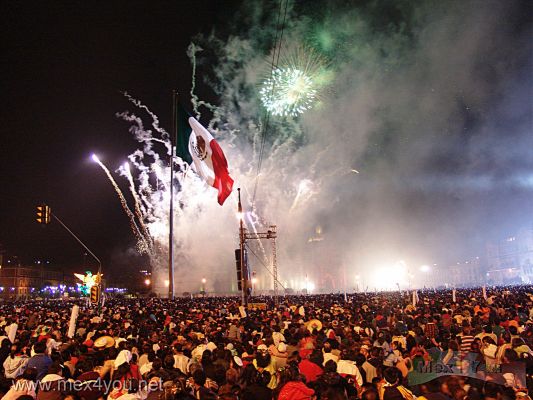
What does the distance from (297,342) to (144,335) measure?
4903 millimetres

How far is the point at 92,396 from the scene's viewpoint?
6.34 meters

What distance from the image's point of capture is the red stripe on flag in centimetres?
1769

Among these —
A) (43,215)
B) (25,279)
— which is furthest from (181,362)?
(25,279)

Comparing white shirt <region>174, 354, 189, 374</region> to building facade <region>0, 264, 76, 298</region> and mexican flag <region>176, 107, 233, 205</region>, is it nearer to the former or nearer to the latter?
mexican flag <region>176, 107, 233, 205</region>

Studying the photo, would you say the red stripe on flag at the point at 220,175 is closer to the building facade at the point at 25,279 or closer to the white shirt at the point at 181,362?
the white shirt at the point at 181,362

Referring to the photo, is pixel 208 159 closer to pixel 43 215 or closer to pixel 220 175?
pixel 220 175

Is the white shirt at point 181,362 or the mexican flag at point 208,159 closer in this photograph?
the white shirt at point 181,362

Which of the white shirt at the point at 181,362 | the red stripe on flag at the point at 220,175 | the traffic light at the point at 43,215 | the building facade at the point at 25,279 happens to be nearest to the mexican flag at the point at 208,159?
the red stripe on flag at the point at 220,175

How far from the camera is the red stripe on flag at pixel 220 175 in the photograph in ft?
58.0

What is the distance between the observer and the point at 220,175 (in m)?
18.0

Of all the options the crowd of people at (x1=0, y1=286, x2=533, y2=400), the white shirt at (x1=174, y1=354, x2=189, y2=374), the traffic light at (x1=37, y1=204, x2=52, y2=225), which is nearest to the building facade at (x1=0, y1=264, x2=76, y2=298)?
the traffic light at (x1=37, y1=204, x2=52, y2=225)

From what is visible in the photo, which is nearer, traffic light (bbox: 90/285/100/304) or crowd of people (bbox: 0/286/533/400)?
crowd of people (bbox: 0/286/533/400)

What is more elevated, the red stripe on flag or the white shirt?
the red stripe on flag

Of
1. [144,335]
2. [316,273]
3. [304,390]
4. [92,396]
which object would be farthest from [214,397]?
[316,273]
